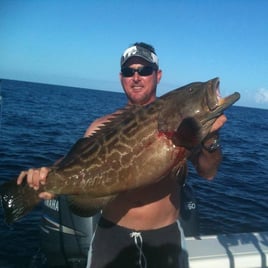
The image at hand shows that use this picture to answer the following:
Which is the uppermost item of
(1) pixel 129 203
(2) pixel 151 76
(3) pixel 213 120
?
(2) pixel 151 76

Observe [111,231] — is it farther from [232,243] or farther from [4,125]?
[4,125]

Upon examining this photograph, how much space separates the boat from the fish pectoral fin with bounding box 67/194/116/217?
155cm

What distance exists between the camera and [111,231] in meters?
4.07

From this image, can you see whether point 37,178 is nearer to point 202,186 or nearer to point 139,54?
point 139,54

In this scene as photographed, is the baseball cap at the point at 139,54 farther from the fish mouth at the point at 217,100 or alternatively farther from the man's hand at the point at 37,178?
the man's hand at the point at 37,178

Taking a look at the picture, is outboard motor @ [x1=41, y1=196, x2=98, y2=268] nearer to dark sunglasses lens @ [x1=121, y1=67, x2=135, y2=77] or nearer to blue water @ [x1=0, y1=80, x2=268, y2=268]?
blue water @ [x1=0, y1=80, x2=268, y2=268]

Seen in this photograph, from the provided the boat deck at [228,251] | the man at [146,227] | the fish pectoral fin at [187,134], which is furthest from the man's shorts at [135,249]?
the fish pectoral fin at [187,134]

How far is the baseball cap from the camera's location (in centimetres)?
439

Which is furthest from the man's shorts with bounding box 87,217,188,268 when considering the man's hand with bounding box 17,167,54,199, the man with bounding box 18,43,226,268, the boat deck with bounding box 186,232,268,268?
the man's hand with bounding box 17,167,54,199

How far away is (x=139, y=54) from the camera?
4.39 m

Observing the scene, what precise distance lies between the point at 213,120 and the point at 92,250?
196cm

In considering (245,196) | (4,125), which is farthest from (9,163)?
(4,125)

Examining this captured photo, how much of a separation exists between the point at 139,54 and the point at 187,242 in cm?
255

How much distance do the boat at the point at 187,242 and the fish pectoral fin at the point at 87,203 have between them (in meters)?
1.55
